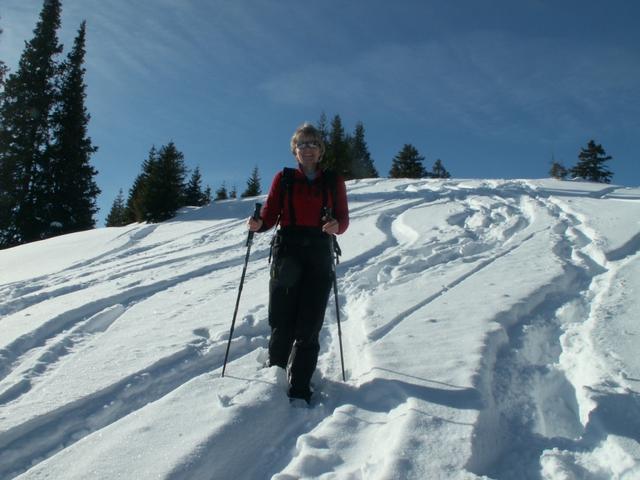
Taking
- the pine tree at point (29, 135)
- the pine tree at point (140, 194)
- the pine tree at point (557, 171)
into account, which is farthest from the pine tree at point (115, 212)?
the pine tree at point (557, 171)

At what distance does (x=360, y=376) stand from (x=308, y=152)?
1891 mm

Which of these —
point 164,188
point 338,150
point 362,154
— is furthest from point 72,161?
point 362,154

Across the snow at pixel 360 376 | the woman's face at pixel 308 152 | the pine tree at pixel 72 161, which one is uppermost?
the pine tree at pixel 72 161

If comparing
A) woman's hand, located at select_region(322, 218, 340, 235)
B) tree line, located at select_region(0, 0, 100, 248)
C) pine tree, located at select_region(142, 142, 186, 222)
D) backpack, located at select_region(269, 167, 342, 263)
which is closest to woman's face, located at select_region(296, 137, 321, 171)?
backpack, located at select_region(269, 167, 342, 263)

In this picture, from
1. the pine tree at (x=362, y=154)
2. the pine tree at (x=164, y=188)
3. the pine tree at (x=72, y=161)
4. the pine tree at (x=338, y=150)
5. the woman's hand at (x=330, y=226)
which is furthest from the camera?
the pine tree at (x=362, y=154)

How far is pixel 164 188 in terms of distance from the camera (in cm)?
2241

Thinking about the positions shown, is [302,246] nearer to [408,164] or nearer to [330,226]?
[330,226]

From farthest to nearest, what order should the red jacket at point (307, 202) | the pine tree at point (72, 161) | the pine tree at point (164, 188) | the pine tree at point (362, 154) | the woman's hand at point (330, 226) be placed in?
the pine tree at point (362, 154)
the pine tree at point (72, 161)
the pine tree at point (164, 188)
the red jacket at point (307, 202)
the woman's hand at point (330, 226)

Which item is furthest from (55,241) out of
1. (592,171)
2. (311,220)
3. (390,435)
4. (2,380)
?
(592,171)

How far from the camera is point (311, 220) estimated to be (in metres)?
3.67

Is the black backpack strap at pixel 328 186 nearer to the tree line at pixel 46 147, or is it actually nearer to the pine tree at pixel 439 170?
the tree line at pixel 46 147

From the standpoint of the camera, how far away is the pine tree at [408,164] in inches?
1882

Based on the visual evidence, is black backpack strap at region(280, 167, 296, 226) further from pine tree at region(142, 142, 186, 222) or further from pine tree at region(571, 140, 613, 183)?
pine tree at region(571, 140, 613, 183)

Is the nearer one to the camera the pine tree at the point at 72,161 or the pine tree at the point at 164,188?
the pine tree at the point at 164,188
